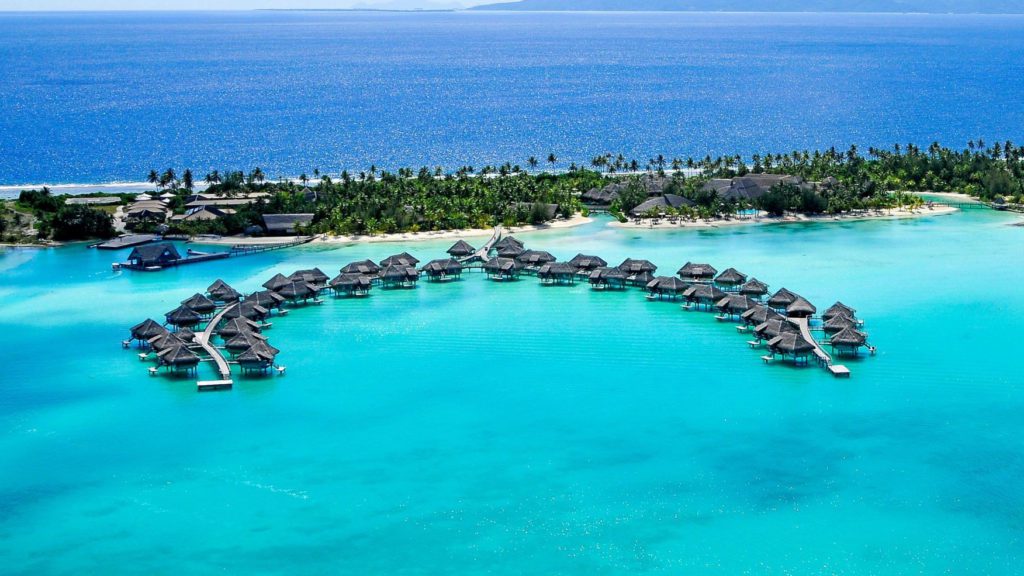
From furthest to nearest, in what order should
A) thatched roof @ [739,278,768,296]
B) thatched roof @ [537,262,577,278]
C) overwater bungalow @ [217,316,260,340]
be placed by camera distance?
thatched roof @ [537,262,577,278] < thatched roof @ [739,278,768,296] < overwater bungalow @ [217,316,260,340]

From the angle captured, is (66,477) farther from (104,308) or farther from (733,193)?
(733,193)

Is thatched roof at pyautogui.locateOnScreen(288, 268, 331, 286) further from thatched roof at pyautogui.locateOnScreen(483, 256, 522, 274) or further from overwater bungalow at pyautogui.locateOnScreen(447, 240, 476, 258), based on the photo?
thatched roof at pyautogui.locateOnScreen(483, 256, 522, 274)

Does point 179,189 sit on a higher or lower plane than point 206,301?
higher

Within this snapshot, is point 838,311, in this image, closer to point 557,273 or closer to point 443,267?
point 557,273

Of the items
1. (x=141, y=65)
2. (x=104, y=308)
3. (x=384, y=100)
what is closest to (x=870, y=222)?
(x=104, y=308)

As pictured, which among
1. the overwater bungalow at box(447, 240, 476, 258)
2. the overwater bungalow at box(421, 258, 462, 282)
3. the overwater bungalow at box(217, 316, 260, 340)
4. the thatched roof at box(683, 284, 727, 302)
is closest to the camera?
the overwater bungalow at box(217, 316, 260, 340)

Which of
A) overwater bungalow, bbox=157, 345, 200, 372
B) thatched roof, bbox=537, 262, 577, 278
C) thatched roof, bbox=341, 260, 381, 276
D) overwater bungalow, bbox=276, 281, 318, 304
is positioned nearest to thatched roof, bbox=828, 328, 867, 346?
thatched roof, bbox=537, 262, 577, 278

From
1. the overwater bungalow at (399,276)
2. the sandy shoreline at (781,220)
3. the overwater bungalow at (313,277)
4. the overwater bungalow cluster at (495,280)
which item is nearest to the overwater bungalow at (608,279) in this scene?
the overwater bungalow cluster at (495,280)

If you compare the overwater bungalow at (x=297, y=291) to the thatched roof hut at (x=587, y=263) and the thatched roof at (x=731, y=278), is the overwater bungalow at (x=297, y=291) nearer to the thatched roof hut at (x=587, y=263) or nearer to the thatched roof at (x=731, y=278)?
the thatched roof hut at (x=587, y=263)
